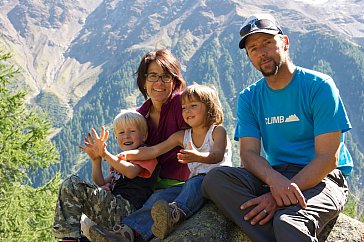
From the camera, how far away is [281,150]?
5.31 meters

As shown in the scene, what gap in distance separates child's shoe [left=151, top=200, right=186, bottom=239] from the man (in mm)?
419

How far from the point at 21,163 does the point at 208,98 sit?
475 inches

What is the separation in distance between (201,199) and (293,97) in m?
1.49

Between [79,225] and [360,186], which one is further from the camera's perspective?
[360,186]

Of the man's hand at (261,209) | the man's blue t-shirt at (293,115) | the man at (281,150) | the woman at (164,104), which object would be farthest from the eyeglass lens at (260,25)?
the man's hand at (261,209)

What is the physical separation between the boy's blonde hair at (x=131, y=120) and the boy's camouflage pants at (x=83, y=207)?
3.19 feet

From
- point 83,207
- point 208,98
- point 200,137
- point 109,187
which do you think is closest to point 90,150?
point 109,187

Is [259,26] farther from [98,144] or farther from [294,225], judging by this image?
[98,144]

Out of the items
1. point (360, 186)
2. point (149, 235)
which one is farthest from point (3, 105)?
point (360, 186)

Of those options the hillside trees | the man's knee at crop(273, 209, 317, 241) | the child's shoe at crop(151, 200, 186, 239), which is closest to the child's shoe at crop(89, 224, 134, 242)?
the child's shoe at crop(151, 200, 186, 239)

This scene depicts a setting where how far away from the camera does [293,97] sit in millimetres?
5191

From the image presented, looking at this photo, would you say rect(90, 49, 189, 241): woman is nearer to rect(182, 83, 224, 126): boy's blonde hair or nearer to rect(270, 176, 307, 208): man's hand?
rect(182, 83, 224, 126): boy's blonde hair

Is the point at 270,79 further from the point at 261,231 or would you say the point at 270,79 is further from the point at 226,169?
the point at 261,231

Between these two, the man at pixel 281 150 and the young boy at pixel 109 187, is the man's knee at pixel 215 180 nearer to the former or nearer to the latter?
the man at pixel 281 150
